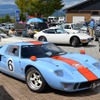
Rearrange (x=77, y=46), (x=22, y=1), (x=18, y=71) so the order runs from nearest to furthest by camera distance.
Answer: (x=18, y=71), (x=77, y=46), (x=22, y=1)

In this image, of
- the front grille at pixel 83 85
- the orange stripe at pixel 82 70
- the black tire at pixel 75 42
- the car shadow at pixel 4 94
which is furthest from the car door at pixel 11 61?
the black tire at pixel 75 42

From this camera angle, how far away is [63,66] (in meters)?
6.52

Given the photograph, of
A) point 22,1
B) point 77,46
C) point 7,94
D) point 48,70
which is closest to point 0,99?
point 7,94

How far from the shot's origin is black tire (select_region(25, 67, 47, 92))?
6.48 m

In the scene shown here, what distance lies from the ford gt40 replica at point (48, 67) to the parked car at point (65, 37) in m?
9.70

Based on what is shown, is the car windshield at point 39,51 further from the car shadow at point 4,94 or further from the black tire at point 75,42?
the black tire at point 75,42

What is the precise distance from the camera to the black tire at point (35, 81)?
648 cm

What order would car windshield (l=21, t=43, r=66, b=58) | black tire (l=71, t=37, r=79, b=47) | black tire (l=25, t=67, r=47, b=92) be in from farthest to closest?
1. black tire (l=71, t=37, r=79, b=47)
2. car windshield (l=21, t=43, r=66, b=58)
3. black tire (l=25, t=67, r=47, b=92)

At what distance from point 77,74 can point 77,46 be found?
11320 millimetres

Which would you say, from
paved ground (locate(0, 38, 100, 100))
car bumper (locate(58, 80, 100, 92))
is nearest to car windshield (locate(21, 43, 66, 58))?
paved ground (locate(0, 38, 100, 100))

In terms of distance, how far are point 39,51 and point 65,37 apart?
10.5 metres

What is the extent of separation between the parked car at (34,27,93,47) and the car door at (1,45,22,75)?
31.7 feet

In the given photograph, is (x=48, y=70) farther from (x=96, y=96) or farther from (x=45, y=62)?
(x=96, y=96)

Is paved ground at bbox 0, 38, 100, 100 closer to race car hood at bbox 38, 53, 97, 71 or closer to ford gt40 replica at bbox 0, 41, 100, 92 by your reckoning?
ford gt40 replica at bbox 0, 41, 100, 92
